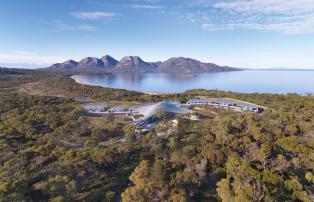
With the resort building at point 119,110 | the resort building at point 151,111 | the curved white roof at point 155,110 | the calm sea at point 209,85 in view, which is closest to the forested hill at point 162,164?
the resort building at point 151,111

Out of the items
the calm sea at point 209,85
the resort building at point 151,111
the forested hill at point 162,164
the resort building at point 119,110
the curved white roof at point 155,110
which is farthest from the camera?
the calm sea at point 209,85

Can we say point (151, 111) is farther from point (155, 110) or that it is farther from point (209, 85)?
point (209, 85)

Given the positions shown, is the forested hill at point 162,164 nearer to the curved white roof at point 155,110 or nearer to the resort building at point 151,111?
the resort building at point 151,111

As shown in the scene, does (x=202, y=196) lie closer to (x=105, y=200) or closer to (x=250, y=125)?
(x=105, y=200)

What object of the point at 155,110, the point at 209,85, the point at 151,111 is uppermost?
the point at 155,110

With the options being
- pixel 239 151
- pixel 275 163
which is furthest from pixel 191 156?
pixel 275 163

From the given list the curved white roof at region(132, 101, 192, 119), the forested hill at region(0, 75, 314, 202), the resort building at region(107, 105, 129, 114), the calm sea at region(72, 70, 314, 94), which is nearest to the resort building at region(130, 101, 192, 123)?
the curved white roof at region(132, 101, 192, 119)

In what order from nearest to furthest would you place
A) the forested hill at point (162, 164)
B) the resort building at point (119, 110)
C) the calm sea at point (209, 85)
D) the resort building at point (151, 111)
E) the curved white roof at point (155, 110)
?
the forested hill at point (162, 164)
the resort building at point (151, 111)
the curved white roof at point (155, 110)
the resort building at point (119, 110)
the calm sea at point (209, 85)

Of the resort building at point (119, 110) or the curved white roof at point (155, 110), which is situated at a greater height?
the curved white roof at point (155, 110)

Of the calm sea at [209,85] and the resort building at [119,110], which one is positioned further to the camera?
the calm sea at [209,85]

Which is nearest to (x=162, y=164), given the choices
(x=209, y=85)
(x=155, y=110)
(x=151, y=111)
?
(x=155, y=110)

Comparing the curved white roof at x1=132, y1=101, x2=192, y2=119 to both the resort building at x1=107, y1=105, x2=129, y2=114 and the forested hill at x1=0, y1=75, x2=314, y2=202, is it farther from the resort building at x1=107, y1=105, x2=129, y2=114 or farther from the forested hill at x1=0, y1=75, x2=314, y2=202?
the forested hill at x1=0, y1=75, x2=314, y2=202
